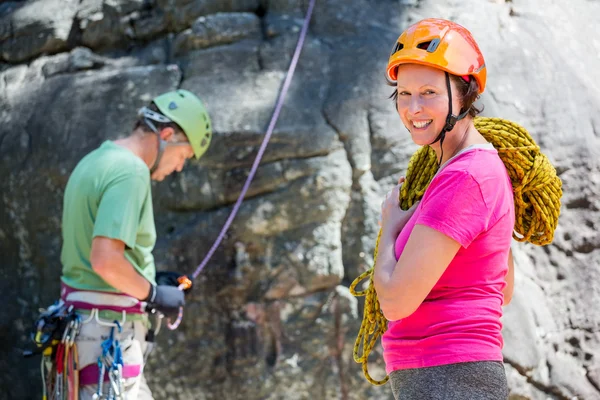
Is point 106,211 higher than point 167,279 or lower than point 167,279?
higher

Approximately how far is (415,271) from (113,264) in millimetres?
1580

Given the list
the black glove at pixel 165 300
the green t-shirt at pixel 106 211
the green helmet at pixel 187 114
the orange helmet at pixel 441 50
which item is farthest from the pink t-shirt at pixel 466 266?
the green helmet at pixel 187 114

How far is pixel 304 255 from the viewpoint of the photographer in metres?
4.51

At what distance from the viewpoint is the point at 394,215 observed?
2232mm

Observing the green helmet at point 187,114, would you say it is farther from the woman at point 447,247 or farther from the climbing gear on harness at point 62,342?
the woman at point 447,247

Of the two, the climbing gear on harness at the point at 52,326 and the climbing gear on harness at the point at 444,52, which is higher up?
the climbing gear on harness at the point at 444,52

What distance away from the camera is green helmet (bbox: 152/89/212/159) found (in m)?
3.64

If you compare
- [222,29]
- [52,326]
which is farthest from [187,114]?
[222,29]

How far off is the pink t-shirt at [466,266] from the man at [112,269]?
148 cm

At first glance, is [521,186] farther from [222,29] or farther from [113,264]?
[222,29]

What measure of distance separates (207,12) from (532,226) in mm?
3620

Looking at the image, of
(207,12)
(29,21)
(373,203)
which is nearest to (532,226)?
(373,203)

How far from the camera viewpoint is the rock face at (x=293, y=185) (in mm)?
4496

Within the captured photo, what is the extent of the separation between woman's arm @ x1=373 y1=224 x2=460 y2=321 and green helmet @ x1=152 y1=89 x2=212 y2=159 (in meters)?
1.87
